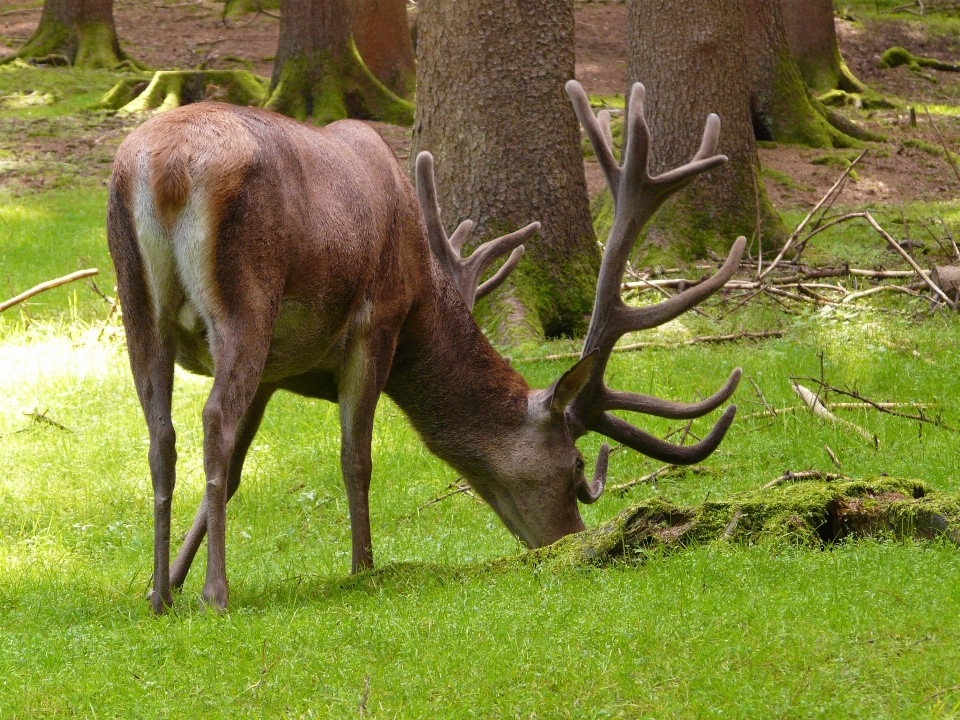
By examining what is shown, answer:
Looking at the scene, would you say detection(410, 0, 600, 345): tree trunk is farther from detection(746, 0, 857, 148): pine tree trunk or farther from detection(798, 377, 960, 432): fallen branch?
detection(746, 0, 857, 148): pine tree trunk

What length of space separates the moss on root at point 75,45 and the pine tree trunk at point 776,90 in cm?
986

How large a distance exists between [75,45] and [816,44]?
38.7 ft

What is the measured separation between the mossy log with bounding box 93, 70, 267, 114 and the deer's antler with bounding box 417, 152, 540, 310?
10.2 meters

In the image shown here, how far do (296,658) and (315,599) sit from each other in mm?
972

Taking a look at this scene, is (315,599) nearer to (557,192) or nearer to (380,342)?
(380,342)

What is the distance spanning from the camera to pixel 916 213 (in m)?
12.9

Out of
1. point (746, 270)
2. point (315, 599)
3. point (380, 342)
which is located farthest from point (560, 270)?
point (315, 599)

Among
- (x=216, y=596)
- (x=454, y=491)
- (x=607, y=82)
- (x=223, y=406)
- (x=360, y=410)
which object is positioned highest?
(x=223, y=406)

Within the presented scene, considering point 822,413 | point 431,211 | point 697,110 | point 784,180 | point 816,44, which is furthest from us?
point 816,44

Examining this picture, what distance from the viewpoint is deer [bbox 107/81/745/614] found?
14.5ft

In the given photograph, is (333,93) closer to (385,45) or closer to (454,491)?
(385,45)

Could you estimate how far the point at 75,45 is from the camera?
19125 millimetres

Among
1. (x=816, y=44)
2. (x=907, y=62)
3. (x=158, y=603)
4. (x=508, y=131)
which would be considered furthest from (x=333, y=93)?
(x=907, y=62)

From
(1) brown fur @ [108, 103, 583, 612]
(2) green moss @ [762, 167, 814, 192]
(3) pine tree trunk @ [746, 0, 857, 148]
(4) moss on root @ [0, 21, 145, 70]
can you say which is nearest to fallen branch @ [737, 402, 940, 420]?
(1) brown fur @ [108, 103, 583, 612]
